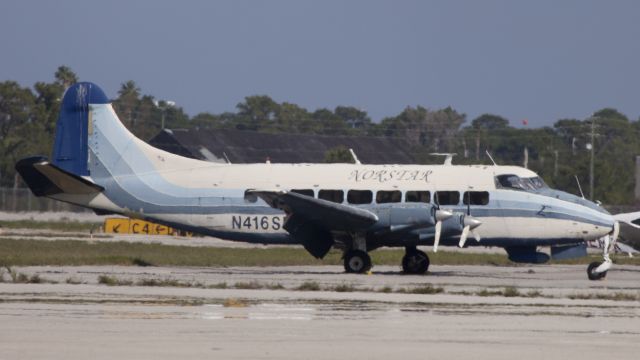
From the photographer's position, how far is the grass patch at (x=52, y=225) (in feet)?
214

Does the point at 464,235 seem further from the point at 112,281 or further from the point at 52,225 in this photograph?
the point at 52,225

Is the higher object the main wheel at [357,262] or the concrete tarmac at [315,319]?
the main wheel at [357,262]

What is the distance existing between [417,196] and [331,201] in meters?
2.36

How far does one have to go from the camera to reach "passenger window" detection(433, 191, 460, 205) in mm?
32906

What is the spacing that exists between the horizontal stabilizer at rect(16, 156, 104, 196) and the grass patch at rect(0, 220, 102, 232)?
3023 centimetres

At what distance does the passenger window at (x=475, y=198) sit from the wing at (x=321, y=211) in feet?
8.84

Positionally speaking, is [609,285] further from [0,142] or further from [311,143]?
[0,142]

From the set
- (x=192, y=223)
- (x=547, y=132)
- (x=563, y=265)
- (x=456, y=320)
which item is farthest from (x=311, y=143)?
(x=456, y=320)

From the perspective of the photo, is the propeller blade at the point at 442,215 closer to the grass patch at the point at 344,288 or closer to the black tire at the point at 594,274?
the black tire at the point at 594,274

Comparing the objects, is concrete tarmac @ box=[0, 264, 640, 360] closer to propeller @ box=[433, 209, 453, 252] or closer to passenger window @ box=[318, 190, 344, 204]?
propeller @ box=[433, 209, 453, 252]

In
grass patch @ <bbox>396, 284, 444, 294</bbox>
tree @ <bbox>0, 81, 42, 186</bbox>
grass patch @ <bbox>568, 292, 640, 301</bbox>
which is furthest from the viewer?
tree @ <bbox>0, 81, 42, 186</bbox>

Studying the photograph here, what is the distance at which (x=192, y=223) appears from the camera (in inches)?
1336

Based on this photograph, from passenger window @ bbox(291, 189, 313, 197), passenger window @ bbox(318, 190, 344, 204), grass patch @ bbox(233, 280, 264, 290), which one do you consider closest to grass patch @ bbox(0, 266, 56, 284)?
grass patch @ bbox(233, 280, 264, 290)

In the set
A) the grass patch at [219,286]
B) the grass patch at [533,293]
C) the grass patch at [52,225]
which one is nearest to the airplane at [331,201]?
the grass patch at [219,286]
